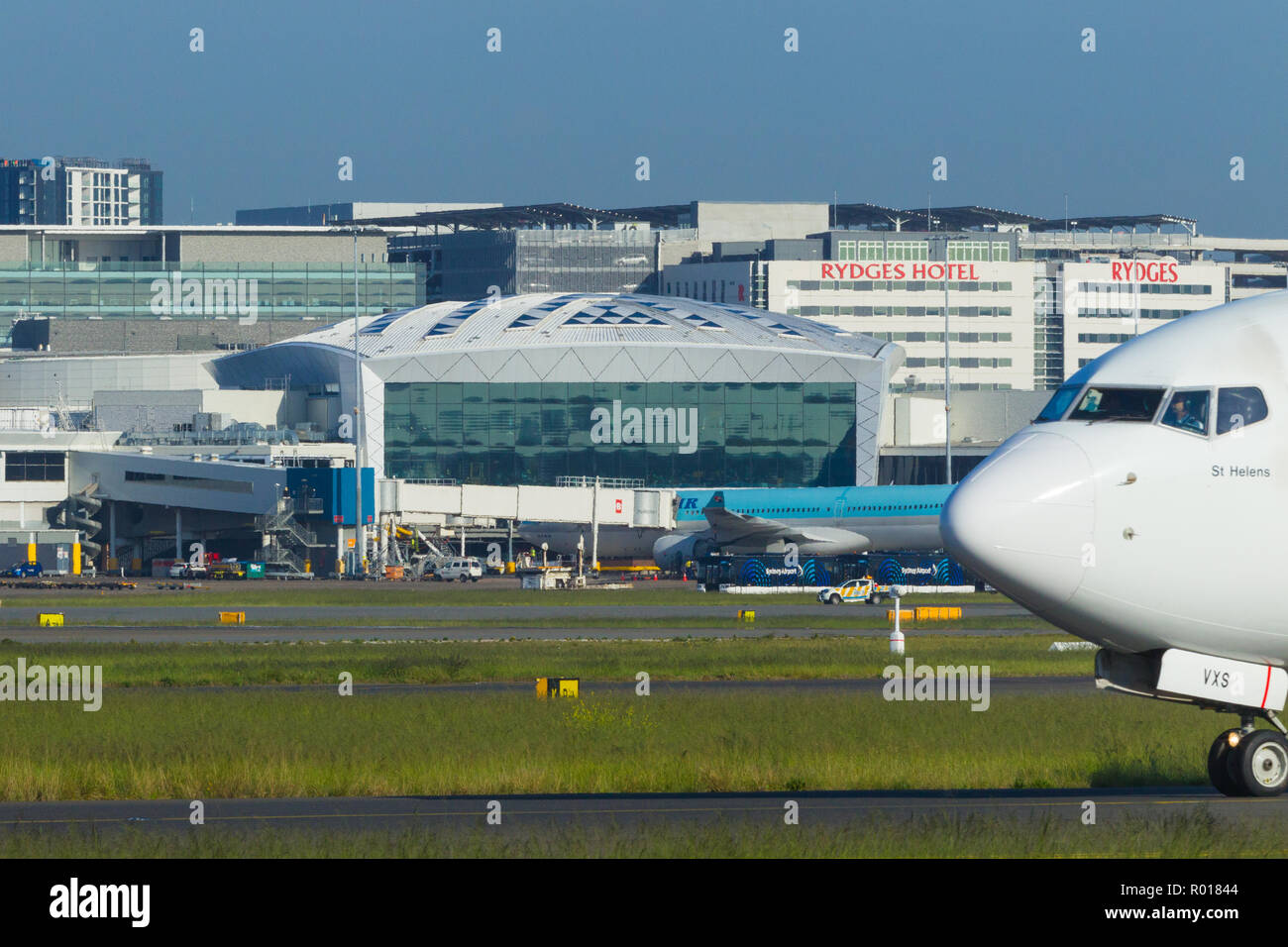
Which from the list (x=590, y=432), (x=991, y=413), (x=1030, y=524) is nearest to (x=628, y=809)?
(x=1030, y=524)

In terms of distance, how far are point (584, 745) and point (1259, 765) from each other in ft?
36.6

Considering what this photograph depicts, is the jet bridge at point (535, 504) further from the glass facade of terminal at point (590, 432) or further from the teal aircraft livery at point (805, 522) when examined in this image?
the glass facade of terminal at point (590, 432)

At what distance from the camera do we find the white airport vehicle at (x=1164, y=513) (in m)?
18.6

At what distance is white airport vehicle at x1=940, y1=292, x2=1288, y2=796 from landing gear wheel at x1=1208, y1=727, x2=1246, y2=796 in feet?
2.54

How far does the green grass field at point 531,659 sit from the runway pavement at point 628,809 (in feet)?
67.8

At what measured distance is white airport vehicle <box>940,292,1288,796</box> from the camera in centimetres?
1862

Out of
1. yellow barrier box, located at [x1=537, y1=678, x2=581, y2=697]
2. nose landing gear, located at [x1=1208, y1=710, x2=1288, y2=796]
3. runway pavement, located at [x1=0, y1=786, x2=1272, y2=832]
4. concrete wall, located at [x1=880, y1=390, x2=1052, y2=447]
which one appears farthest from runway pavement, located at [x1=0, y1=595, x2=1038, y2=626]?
concrete wall, located at [x1=880, y1=390, x2=1052, y2=447]

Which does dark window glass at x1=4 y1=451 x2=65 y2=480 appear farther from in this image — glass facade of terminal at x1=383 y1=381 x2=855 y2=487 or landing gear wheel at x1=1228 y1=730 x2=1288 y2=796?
landing gear wheel at x1=1228 y1=730 x2=1288 y2=796

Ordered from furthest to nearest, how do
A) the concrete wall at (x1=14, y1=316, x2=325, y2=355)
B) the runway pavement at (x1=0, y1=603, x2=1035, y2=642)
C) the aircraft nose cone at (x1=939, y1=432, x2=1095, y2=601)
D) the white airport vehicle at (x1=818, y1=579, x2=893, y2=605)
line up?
the concrete wall at (x1=14, y1=316, x2=325, y2=355), the white airport vehicle at (x1=818, y1=579, x2=893, y2=605), the runway pavement at (x1=0, y1=603, x2=1035, y2=642), the aircraft nose cone at (x1=939, y1=432, x2=1095, y2=601)

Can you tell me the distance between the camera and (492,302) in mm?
148375

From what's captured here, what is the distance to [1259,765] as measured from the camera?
20.4m

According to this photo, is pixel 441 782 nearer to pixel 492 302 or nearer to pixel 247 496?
pixel 247 496

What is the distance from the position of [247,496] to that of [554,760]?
308 ft
